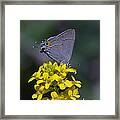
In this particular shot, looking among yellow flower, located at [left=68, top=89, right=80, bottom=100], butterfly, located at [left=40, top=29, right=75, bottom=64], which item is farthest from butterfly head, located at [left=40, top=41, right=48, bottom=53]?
yellow flower, located at [left=68, top=89, right=80, bottom=100]

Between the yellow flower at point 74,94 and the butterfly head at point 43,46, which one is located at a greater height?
the butterfly head at point 43,46

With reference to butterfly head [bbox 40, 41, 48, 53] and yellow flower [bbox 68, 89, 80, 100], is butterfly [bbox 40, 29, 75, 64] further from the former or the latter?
yellow flower [bbox 68, 89, 80, 100]

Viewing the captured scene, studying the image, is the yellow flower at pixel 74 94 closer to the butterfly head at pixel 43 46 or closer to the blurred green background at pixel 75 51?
the blurred green background at pixel 75 51

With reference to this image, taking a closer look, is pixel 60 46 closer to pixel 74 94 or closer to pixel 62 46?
pixel 62 46

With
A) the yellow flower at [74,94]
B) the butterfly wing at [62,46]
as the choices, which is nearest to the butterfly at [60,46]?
the butterfly wing at [62,46]

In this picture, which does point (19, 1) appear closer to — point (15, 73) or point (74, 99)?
point (15, 73)
